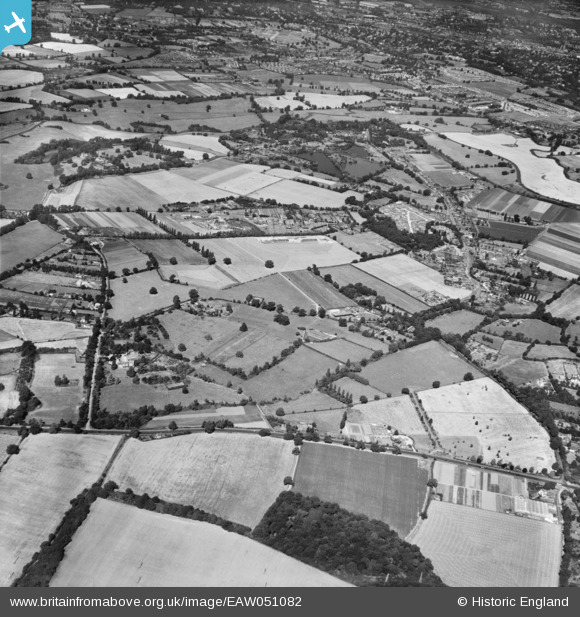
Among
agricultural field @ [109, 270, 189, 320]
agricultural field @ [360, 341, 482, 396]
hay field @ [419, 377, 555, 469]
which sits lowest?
agricultural field @ [109, 270, 189, 320]

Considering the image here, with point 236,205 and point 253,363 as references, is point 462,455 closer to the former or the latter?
point 253,363

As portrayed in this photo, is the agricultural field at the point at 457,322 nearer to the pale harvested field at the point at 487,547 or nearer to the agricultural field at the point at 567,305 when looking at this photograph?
the agricultural field at the point at 567,305

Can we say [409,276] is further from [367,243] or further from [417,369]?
[417,369]

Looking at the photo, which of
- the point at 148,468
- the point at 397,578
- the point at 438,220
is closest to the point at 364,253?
the point at 438,220

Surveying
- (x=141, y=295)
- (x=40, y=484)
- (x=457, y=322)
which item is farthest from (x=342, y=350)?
(x=40, y=484)

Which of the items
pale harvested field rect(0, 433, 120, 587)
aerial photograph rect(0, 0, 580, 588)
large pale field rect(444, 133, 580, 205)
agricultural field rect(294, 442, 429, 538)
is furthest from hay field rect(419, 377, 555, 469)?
large pale field rect(444, 133, 580, 205)

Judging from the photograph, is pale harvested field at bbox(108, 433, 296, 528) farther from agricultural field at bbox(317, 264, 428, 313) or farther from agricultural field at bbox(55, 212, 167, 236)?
agricultural field at bbox(55, 212, 167, 236)
